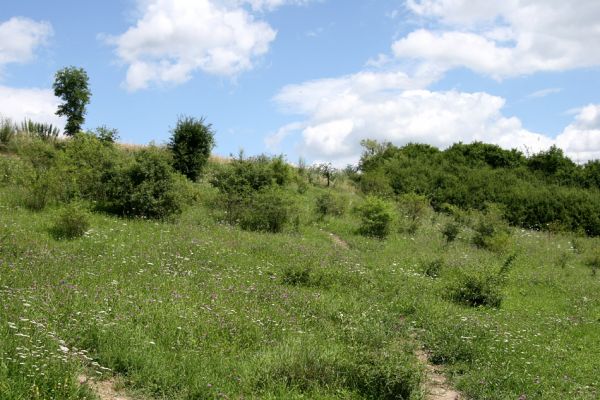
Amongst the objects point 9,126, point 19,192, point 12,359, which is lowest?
point 12,359

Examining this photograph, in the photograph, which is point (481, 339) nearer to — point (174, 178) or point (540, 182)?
point (174, 178)

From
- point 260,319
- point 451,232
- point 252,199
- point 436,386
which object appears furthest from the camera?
point 451,232

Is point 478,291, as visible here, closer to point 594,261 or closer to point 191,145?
point 594,261

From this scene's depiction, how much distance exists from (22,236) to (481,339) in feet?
31.8

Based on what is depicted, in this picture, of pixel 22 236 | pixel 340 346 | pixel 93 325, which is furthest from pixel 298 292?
pixel 22 236

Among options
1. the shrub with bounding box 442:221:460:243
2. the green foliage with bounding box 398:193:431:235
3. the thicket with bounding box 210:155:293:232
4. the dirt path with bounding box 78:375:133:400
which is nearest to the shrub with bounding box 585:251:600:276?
the shrub with bounding box 442:221:460:243

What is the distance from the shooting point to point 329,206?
896 inches

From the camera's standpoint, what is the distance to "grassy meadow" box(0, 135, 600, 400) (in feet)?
20.0

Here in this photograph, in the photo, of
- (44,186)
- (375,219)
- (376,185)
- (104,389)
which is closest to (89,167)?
(44,186)

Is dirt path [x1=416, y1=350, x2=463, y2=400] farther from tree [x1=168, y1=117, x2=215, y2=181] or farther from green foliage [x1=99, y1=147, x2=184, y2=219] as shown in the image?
tree [x1=168, y1=117, x2=215, y2=181]

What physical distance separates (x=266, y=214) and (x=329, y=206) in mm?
4860

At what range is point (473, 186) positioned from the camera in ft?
106

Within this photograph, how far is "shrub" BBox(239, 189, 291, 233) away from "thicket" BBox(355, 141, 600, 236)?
41.3 feet

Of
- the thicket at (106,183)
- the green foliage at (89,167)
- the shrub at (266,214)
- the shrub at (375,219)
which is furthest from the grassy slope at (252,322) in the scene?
the shrub at (375,219)
